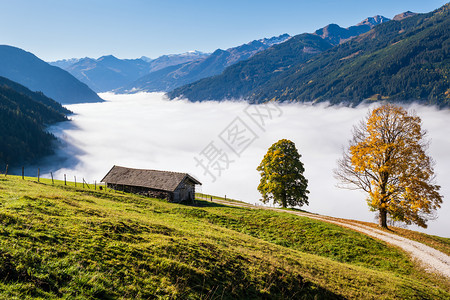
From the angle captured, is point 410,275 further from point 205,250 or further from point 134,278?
point 134,278

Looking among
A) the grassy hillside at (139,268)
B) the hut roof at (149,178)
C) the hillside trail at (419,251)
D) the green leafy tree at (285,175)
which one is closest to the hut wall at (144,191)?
the hut roof at (149,178)

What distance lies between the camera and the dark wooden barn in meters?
51.7

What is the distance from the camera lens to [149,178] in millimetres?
55375

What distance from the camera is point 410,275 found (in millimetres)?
20297

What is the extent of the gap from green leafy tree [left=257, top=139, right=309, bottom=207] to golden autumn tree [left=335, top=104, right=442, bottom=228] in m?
16.4

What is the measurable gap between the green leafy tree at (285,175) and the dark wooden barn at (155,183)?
1823 cm

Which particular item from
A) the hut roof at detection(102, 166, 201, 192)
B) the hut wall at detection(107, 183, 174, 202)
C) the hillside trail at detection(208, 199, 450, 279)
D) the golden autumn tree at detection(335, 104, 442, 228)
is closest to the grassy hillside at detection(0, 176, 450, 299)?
the hillside trail at detection(208, 199, 450, 279)

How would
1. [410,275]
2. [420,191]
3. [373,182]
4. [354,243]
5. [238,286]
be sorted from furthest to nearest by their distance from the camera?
1. [373,182]
2. [420,191]
3. [354,243]
4. [410,275]
5. [238,286]

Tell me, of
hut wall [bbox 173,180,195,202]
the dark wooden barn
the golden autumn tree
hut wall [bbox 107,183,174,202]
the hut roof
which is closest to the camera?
the golden autumn tree

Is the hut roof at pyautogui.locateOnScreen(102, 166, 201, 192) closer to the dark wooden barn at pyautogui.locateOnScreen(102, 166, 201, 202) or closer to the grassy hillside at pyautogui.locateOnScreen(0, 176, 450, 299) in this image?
the dark wooden barn at pyautogui.locateOnScreen(102, 166, 201, 202)

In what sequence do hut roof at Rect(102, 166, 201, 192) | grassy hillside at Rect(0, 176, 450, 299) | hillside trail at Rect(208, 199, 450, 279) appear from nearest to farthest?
1. grassy hillside at Rect(0, 176, 450, 299)
2. hillside trail at Rect(208, 199, 450, 279)
3. hut roof at Rect(102, 166, 201, 192)

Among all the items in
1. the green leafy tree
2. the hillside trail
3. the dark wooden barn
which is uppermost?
the green leafy tree

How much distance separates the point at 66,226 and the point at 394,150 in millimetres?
37136

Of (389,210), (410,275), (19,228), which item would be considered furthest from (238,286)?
(389,210)
